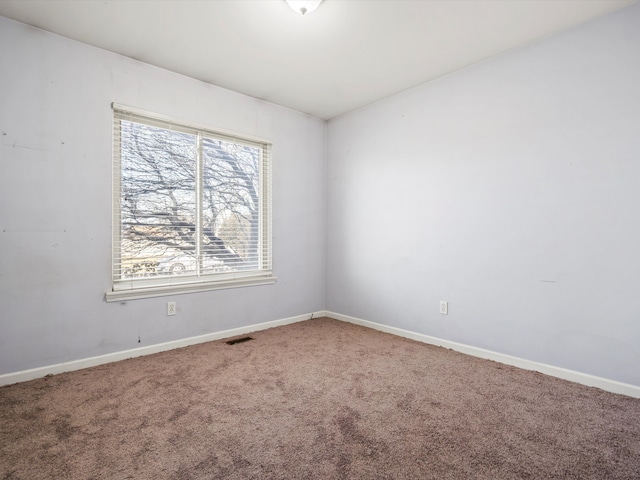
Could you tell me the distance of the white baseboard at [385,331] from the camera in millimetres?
2227

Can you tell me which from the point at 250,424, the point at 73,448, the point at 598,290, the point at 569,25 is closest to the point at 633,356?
the point at 598,290

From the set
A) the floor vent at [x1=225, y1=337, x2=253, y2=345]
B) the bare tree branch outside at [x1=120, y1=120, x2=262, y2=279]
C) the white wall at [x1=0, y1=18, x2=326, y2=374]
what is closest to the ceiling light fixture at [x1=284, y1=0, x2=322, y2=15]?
the white wall at [x1=0, y1=18, x2=326, y2=374]

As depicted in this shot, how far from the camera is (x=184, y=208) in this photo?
3115 mm

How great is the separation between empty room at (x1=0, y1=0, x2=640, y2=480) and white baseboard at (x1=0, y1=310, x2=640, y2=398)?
2cm

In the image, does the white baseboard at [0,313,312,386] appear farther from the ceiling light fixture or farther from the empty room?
the ceiling light fixture

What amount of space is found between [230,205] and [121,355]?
1.66 meters

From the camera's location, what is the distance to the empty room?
170 cm

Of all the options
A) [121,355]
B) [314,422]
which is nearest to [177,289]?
[121,355]

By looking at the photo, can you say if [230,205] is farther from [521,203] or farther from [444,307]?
[521,203]

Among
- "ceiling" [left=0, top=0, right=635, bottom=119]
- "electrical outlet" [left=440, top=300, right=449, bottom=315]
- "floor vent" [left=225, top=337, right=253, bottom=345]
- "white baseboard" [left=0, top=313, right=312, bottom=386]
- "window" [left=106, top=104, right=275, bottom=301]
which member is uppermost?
"ceiling" [left=0, top=0, right=635, bottom=119]

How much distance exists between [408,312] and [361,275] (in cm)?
71

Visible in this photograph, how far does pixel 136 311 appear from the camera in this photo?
2.81m

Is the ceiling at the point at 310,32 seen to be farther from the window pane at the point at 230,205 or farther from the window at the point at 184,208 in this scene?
the window pane at the point at 230,205

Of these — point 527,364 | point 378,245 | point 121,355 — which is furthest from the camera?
point 378,245
